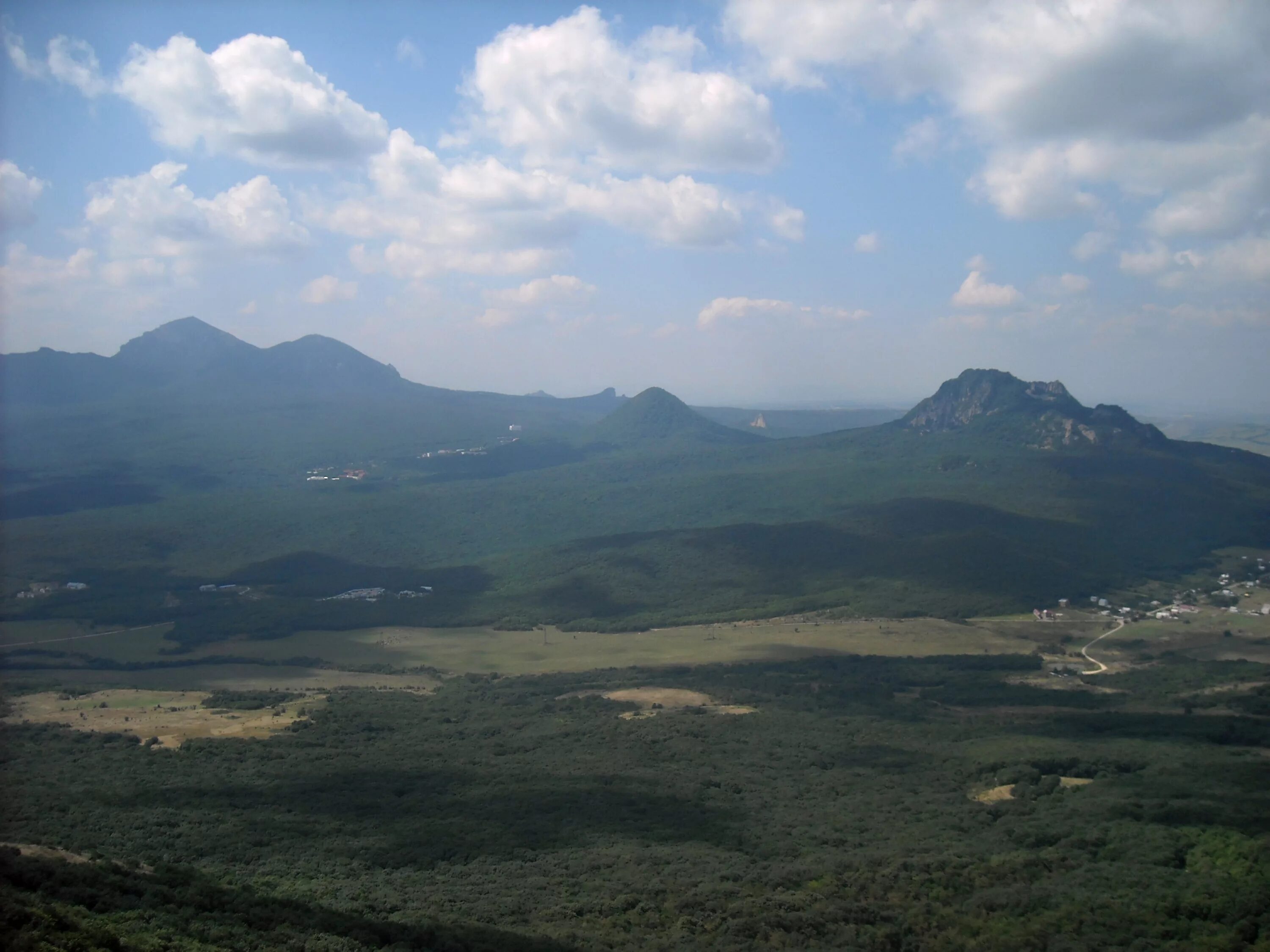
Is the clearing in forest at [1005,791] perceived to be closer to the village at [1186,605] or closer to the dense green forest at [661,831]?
the dense green forest at [661,831]

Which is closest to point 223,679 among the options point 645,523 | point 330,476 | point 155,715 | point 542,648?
point 155,715

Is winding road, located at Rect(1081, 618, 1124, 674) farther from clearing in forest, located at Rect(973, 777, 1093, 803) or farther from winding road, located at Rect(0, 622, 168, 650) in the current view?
winding road, located at Rect(0, 622, 168, 650)

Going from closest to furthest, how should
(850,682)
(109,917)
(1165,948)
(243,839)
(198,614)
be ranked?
1. (109,917)
2. (1165,948)
3. (243,839)
4. (850,682)
5. (198,614)

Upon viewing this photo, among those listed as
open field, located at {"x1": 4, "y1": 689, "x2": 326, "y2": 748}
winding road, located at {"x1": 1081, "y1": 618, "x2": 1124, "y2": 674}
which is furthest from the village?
open field, located at {"x1": 4, "y1": 689, "x2": 326, "y2": 748}

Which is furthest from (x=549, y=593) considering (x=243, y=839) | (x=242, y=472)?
(x=242, y=472)

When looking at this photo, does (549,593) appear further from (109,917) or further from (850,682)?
(109,917)

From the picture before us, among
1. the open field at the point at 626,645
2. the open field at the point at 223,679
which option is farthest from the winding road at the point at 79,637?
the open field at the point at 626,645
